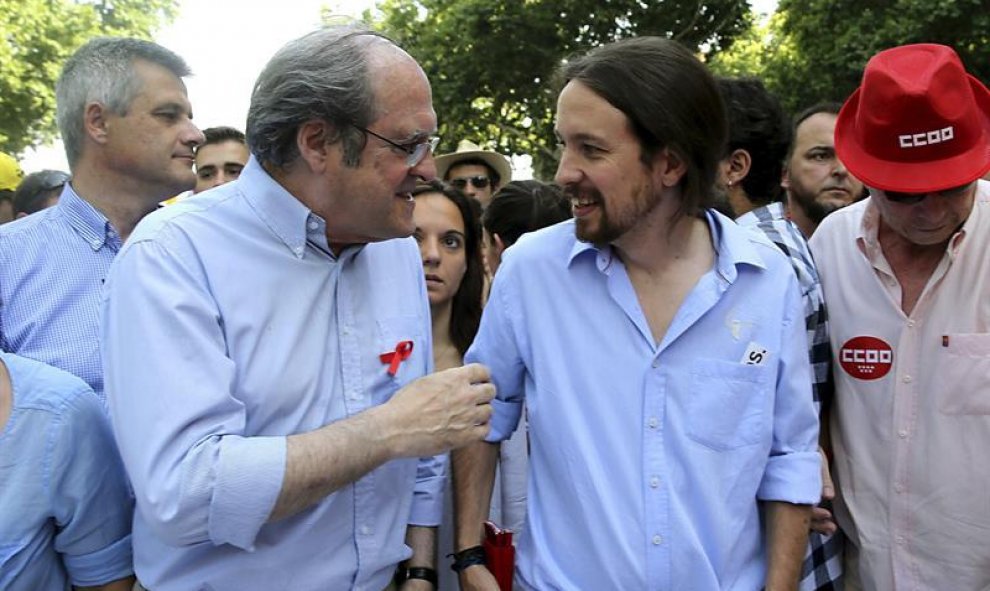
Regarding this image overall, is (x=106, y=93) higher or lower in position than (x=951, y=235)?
higher

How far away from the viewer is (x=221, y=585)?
78.0 inches

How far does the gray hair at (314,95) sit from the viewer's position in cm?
208

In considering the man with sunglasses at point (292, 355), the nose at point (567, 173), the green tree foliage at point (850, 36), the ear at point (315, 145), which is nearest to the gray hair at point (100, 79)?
the man with sunglasses at point (292, 355)

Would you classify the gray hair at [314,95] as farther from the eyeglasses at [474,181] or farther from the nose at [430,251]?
the eyeglasses at [474,181]

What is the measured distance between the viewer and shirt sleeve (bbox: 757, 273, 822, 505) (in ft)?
7.23

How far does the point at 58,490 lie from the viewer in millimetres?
2045

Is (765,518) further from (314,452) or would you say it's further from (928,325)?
(314,452)

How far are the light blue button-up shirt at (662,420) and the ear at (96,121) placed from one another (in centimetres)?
175

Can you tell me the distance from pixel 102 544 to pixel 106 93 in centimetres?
173

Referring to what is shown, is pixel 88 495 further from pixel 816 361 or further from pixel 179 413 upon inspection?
pixel 816 361

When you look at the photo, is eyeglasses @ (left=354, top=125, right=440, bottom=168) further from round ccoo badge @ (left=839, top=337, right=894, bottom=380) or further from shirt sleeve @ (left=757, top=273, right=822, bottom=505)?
round ccoo badge @ (left=839, top=337, right=894, bottom=380)

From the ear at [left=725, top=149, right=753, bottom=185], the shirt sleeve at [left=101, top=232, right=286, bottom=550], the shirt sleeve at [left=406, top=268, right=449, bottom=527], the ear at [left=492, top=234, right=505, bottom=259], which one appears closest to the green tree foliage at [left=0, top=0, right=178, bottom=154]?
the ear at [left=492, top=234, right=505, bottom=259]

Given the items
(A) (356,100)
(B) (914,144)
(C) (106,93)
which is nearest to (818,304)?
(B) (914,144)

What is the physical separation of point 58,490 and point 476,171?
4474mm
